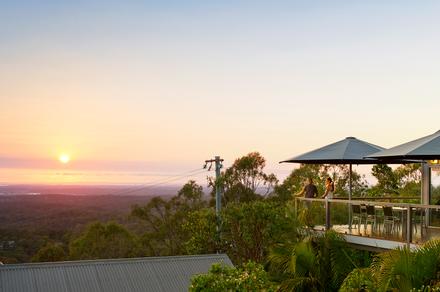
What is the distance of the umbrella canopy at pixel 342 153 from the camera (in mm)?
15945

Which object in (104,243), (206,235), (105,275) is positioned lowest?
(104,243)

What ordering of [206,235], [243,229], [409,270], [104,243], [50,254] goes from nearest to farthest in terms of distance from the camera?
1. [409,270]
2. [243,229]
3. [206,235]
4. [104,243]
5. [50,254]

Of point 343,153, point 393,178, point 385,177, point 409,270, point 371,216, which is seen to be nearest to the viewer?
point 409,270

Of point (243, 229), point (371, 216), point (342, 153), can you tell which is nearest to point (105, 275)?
point (371, 216)

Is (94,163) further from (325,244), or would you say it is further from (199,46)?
(325,244)

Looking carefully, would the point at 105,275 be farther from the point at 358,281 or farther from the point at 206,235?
the point at 206,235

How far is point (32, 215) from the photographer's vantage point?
53000 mm

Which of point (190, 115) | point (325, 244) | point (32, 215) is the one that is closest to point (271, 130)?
point (190, 115)

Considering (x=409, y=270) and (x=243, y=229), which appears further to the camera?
(x=243, y=229)

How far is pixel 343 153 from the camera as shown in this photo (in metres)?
16.0

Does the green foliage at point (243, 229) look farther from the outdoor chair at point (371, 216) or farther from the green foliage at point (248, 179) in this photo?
the green foliage at point (248, 179)

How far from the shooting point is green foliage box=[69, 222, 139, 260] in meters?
36.2

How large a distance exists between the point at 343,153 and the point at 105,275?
22.4 ft

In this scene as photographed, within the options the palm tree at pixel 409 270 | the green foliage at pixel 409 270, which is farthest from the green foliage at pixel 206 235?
the green foliage at pixel 409 270
